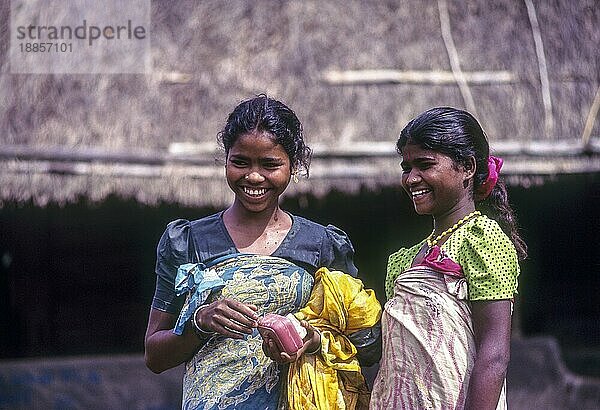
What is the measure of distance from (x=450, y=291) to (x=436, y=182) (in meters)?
0.27

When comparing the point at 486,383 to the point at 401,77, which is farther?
the point at 401,77

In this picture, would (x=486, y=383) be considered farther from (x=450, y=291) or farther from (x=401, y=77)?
(x=401, y=77)

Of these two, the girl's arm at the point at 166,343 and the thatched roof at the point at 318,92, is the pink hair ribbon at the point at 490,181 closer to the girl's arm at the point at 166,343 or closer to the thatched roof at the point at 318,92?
the girl's arm at the point at 166,343

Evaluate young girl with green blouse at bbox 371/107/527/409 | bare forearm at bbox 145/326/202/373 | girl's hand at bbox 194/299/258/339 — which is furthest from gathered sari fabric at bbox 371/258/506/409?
bare forearm at bbox 145/326/202/373

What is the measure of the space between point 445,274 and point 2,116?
3.57 m

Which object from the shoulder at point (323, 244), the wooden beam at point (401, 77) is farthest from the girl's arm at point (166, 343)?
the wooden beam at point (401, 77)

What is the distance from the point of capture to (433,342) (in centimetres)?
236

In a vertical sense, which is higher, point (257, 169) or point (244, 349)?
point (257, 169)

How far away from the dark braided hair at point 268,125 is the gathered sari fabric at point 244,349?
29 cm

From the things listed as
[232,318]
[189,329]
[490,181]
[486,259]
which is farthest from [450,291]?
[189,329]

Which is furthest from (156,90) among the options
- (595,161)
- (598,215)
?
(598,215)

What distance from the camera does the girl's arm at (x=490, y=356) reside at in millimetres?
2291

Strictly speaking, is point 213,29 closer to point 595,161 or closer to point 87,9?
point 87,9

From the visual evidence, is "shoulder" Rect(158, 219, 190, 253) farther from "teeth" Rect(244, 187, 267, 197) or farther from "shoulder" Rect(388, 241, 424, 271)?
"shoulder" Rect(388, 241, 424, 271)
